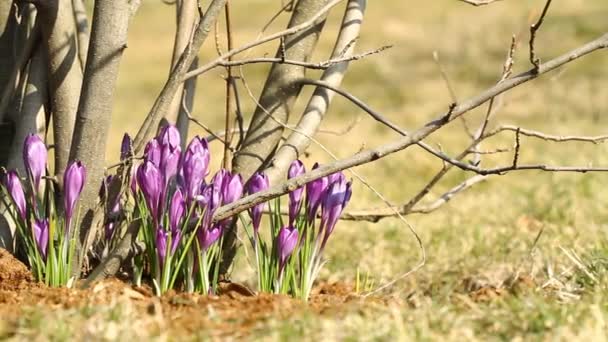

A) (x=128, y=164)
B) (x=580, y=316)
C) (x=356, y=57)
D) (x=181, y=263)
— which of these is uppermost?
(x=356, y=57)

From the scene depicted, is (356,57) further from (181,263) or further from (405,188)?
(405,188)

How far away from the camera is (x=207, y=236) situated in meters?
3.06

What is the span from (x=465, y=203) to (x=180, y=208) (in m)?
3.77

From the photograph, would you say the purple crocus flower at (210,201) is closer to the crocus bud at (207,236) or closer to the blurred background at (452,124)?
the crocus bud at (207,236)

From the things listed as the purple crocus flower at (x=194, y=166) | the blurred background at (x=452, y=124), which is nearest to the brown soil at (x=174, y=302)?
the purple crocus flower at (x=194, y=166)

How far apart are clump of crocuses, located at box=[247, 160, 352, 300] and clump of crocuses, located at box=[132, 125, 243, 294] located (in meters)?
0.14

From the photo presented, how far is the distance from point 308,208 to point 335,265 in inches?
64.1

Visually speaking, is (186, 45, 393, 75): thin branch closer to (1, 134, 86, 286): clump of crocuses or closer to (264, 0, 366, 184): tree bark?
(264, 0, 366, 184): tree bark

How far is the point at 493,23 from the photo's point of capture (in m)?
17.7

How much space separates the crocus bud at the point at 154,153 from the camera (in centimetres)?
309

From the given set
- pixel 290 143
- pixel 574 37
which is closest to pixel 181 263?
pixel 290 143

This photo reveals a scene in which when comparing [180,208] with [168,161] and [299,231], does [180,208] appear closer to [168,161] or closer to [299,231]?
[168,161]

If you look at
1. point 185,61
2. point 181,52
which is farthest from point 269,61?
point 181,52

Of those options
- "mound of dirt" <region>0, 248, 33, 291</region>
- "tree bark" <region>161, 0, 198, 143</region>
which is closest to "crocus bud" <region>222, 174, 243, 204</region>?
"tree bark" <region>161, 0, 198, 143</region>
